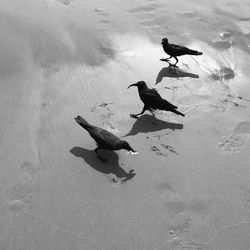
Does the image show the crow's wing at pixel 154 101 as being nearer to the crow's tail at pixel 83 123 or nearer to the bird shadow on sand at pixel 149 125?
the bird shadow on sand at pixel 149 125

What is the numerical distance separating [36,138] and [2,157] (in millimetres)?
508

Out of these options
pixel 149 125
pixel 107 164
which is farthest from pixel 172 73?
pixel 107 164

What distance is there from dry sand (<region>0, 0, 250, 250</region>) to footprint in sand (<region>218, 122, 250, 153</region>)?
0.05 feet

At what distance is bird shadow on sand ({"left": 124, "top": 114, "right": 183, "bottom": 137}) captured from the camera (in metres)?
5.84

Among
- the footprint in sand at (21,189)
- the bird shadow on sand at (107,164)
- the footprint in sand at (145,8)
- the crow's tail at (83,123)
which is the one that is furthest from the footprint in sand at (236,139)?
the footprint in sand at (145,8)

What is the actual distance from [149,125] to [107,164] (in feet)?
3.67

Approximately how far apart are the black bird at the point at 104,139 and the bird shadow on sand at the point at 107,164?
0.39 ft

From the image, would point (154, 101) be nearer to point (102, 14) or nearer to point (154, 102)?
point (154, 102)

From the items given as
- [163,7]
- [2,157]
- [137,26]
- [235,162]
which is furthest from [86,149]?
[163,7]

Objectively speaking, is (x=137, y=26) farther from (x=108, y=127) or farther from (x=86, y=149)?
(x=86, y=149)

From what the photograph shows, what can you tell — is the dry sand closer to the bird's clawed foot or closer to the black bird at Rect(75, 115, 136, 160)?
the bird's clawed foot

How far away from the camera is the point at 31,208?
4.47m

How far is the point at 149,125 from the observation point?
6.02m

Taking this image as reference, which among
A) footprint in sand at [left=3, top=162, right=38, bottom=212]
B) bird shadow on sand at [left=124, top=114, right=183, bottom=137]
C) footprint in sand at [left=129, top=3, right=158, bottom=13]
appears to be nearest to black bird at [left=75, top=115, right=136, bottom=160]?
bird shadow on sand at [left=124, top=114, right=183, bottom=137]
